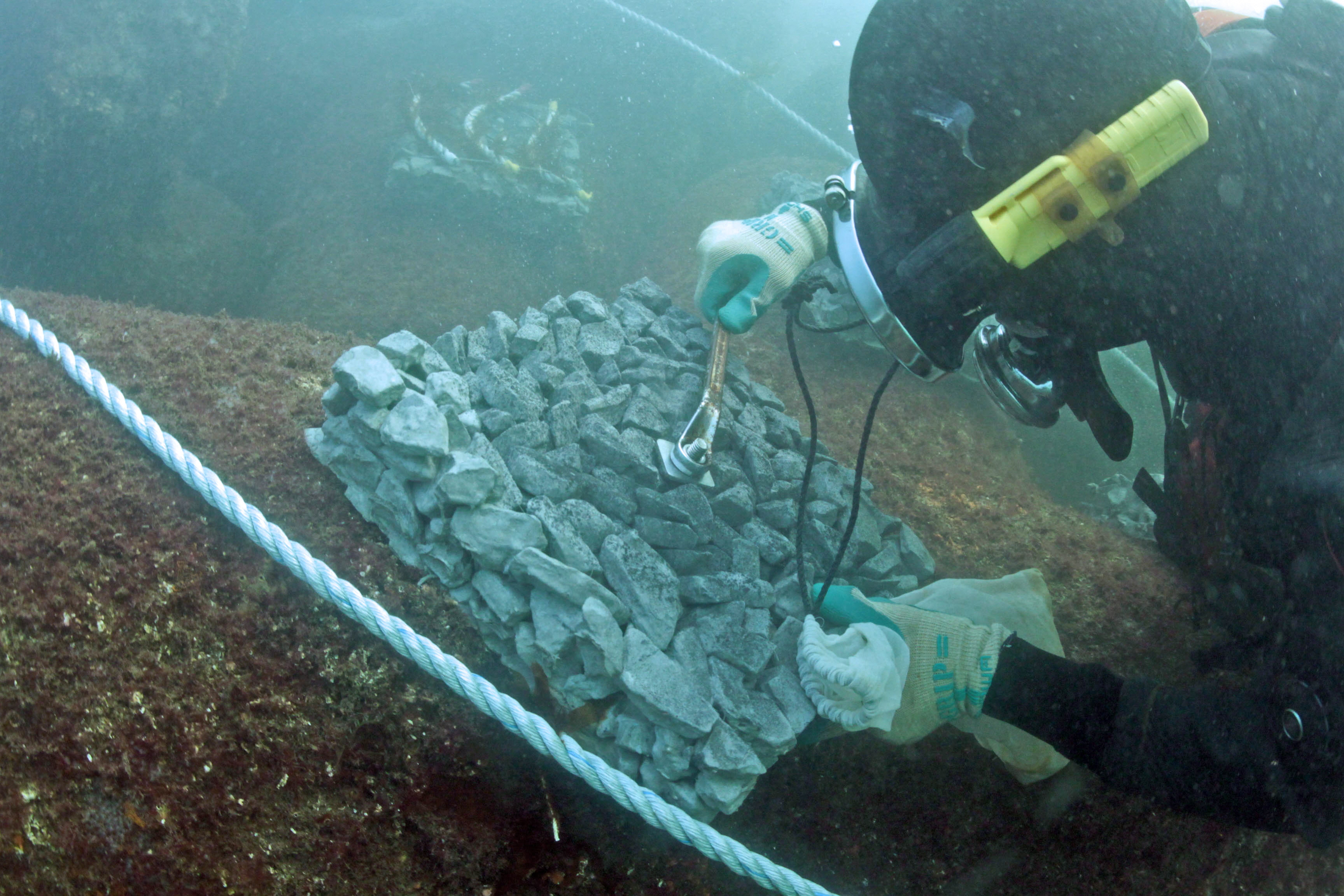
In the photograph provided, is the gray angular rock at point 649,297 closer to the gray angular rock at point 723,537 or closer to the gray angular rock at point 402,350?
the gray angular rock at point 402,350

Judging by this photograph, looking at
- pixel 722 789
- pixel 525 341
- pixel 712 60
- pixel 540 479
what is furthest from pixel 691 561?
pixel 712 60

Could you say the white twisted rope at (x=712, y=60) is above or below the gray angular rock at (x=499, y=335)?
above

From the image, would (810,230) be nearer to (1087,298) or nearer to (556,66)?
(1087,298)

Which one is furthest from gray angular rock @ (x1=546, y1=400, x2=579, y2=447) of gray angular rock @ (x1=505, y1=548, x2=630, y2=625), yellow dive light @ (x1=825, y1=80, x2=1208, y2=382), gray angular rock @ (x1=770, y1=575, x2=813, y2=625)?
yellow dive light @ (x1=825, y1=80, x2=1208, y2=382)

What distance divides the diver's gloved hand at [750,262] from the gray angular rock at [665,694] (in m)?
1.00

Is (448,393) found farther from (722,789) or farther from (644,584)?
(722,789)

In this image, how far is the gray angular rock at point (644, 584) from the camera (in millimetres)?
1542

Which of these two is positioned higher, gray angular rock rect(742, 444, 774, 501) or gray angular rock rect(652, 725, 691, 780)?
gray angular rock rect(742, 444, 774, 501)

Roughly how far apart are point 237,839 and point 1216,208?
1.89 m

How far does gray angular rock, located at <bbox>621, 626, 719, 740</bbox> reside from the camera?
136 cm

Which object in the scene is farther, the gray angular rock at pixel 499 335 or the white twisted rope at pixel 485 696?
the gray angular rock at pixel 499 335

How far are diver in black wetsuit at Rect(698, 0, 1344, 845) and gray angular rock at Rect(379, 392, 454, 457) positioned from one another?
2.95ft

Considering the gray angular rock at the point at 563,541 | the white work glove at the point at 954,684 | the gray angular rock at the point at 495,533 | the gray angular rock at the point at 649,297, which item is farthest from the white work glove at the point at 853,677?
the gray angular rock at the point at 649,297

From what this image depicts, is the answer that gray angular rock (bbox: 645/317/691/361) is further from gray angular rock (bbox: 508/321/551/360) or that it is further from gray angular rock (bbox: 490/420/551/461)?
gray angular rock (bbox: 490/420/551/461)
